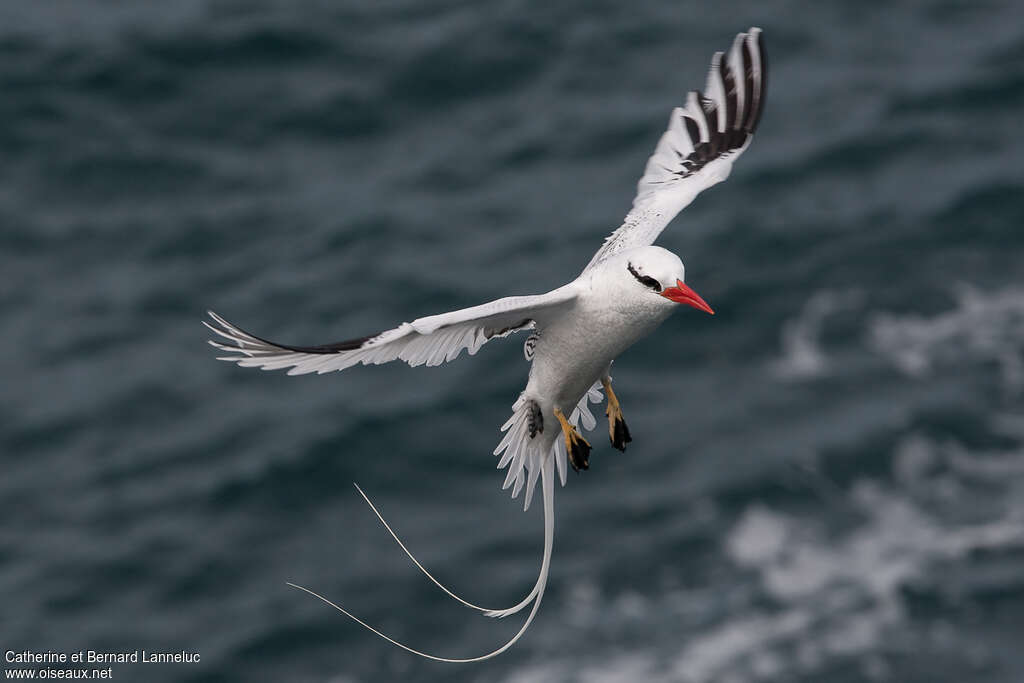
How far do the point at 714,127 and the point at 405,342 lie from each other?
5.53 m

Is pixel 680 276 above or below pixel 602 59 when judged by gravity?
above

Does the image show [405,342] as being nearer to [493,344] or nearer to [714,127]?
[714,127]

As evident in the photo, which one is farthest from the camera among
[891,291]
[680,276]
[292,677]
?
[891,291]

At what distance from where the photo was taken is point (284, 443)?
1076 inches

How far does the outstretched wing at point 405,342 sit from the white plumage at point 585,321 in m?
0.01

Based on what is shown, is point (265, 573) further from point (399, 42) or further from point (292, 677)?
point (399, 42)

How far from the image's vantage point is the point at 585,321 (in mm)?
12766

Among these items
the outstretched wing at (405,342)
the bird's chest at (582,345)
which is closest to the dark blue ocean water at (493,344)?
the bird's chest at (582,345)

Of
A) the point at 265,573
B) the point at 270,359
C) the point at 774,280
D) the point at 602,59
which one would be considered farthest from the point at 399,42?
the point at 270,359

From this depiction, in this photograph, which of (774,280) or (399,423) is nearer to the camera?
(399,423)

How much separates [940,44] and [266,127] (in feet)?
50.2

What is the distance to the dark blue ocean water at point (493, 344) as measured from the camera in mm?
26062

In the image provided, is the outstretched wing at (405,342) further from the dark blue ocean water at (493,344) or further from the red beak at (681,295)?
the dark blue ocean water at (493,344)

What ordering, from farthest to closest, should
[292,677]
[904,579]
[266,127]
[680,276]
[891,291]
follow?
[266,127] < [891,291] < [904,579] < [292,677] < [680,276]
